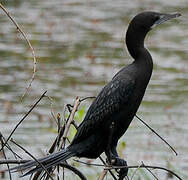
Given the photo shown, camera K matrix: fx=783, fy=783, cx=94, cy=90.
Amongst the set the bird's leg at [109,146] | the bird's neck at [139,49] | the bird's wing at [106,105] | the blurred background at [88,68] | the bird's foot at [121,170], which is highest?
the bird's neck at [139,49]

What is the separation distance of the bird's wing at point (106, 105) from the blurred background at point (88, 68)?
177 centimetres

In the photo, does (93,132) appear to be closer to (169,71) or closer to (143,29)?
(143,29)

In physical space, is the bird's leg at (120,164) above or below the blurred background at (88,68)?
above

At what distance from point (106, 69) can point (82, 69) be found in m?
0.31

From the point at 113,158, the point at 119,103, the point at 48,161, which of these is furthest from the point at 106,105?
the point at 48,161

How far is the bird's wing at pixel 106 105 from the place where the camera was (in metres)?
3.20

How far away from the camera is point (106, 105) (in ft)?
10.5

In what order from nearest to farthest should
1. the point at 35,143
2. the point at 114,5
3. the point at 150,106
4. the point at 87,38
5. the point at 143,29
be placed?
the point at 143,29 → the point at 35,143 → the point at 150,106 → the point at 87,38 → the point at 114,5

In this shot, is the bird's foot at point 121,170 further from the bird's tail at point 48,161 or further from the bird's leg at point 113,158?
the bird's tail at point 48,161

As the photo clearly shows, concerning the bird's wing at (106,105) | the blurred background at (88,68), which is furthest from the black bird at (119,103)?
the blurred background at (88,68)

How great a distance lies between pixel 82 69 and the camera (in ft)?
32.1

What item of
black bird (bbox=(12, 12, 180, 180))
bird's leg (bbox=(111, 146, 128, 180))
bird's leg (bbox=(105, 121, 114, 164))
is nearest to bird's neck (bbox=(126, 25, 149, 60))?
black bird (bbox=(12, 12, 180, 180))

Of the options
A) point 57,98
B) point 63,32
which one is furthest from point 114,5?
point 57,98

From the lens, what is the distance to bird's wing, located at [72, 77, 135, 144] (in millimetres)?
3203
